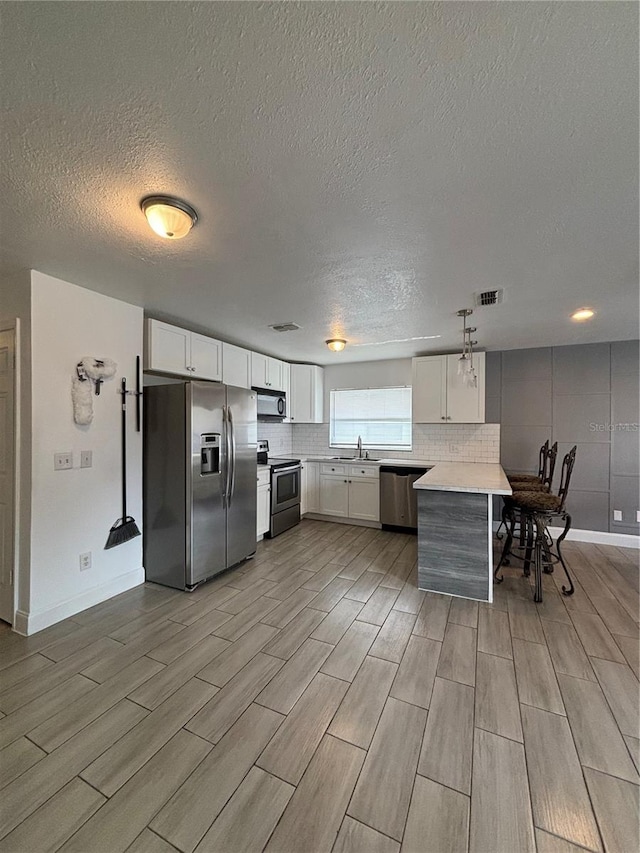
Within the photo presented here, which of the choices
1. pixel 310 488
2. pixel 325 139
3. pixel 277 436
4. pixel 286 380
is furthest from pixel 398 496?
pixel 325 139

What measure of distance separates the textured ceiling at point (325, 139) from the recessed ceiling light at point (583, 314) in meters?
0.66

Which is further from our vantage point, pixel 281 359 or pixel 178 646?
pixel 281 359

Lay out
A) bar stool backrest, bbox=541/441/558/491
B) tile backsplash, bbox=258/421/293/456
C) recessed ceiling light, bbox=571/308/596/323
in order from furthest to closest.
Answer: tile backsplash, bbox=258/421/293/456 → bar stool backrest, bbox=541/441/558/491 → recessed ceiling light, bbox=571/308/596/323

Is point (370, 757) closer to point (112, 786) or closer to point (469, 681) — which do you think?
point (469, 681)

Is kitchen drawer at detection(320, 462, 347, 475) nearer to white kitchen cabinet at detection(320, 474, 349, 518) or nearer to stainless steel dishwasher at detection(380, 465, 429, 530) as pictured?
white kitchen cabinet at detection(320, 474, 349, 518)

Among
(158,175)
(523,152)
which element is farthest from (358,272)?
(158,175)

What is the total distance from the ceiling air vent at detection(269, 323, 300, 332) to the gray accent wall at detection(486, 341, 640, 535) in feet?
8.97

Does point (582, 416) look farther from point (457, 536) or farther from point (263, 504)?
point (263, 504)

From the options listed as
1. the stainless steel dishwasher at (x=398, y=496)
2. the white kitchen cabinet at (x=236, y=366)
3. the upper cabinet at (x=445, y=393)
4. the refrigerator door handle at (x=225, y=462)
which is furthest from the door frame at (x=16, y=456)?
the upper cabinet at (x=445, y=393)

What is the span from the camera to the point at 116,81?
1.03 meters

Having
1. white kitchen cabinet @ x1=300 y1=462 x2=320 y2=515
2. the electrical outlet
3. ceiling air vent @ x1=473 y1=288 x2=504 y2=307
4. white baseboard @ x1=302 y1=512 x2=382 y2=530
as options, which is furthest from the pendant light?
the electrical outlet

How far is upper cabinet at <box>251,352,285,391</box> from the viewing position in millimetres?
4484

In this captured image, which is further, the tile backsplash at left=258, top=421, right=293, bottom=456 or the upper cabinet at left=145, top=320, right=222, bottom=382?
the tile backsplash at left=258, top=421, right=293, bottom=456

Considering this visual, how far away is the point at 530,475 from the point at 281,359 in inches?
145
